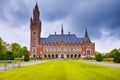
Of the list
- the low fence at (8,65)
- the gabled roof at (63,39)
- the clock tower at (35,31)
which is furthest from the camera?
the gabled roof at (63,39)

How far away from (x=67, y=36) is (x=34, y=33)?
73.8 ft

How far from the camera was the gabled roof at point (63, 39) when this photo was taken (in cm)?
13762

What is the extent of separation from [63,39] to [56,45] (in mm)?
6668

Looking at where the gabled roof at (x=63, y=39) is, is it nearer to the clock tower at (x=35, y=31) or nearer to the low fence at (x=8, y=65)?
the clock tower at (x=35, y=31)

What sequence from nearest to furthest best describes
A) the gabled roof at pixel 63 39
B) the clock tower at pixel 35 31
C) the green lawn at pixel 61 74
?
the green lawn at pixel 61 74 → the clock tower at pixel 35 31 → the gabled roof at pixel 63 39

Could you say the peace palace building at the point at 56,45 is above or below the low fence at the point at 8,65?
above

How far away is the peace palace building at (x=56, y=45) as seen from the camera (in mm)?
131500

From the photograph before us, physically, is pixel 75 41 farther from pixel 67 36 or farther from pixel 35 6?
pixel 35 6

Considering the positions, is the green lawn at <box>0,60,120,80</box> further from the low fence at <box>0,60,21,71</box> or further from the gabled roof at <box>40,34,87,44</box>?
the gabled roof at <box>40,34,87,44</box>

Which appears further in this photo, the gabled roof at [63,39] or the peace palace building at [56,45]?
the gabled roof at [63,39]

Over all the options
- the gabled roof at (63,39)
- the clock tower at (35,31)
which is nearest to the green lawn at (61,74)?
the clock tower at (35,31)

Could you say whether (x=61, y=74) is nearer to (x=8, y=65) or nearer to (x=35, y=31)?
(x=8, y=65)

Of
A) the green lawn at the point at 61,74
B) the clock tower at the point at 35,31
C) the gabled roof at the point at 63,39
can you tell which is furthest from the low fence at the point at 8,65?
the gabled roof at the point at 63,39

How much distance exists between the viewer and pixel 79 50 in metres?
135
